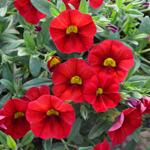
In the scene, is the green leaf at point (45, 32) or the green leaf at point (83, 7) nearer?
the green leaf at point (83, 7)

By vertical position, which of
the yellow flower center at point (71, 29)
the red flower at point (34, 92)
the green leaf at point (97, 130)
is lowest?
the green leaf at point (97, 130)

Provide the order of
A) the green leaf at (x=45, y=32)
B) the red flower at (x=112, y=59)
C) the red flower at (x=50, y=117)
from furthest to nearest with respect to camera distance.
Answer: the green leaf at (x=45, y=32)
the red flower at (x=112, y=59)
the red flower at (x=50, y=117)

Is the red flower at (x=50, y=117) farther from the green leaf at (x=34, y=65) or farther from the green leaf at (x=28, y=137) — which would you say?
the green leaf at (x=34, y=65)

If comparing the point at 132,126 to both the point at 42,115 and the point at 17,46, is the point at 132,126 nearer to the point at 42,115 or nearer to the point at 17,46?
the point at 42,115

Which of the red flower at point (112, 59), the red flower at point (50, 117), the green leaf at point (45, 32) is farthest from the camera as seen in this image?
the green leaf at point (45, 32)

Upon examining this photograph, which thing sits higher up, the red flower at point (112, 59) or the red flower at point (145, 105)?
the red flower at point (112, 59)

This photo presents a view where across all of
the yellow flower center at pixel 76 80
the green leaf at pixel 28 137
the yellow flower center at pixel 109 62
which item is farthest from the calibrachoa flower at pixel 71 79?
the green leaf at pixel 28 137

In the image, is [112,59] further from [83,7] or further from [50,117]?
[50,117]
